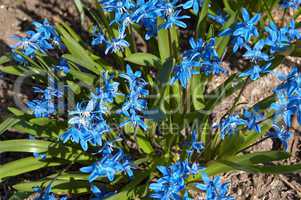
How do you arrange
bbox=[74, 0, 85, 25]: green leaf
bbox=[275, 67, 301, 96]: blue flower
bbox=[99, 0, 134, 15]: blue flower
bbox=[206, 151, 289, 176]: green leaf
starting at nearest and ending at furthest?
bbox=[275, 67, 301, 96]: blue flower → bbox=[206, 151, 289, 176]: green leaf → bbox=[99, 0, 134, 15]: blue flower → bbox=[74, 0, 85, 25]: green leaf

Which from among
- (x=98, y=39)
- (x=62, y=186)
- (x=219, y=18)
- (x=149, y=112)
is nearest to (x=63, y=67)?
(x=98, y=39)

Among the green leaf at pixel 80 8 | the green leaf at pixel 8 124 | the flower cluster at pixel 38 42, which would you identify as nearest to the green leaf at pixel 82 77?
the flower cluster at pixel 38 42

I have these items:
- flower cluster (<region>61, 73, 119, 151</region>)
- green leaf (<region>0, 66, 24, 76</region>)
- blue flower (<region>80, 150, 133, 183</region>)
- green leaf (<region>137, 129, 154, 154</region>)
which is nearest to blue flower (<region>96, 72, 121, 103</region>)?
flower cluster (<region>61, 73, 119, 151</region>)

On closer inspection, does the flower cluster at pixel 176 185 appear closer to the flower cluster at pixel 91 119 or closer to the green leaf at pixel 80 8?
the flower cluster at pixel 91 119

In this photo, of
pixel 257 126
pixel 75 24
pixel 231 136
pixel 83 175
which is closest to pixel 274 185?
pixel 231 136

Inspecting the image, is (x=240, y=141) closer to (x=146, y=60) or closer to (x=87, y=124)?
(x=146, y=60)

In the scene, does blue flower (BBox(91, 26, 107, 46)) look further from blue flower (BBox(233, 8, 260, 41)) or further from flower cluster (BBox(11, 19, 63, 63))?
blue flower (BBox(233, 8, 260, 41))
